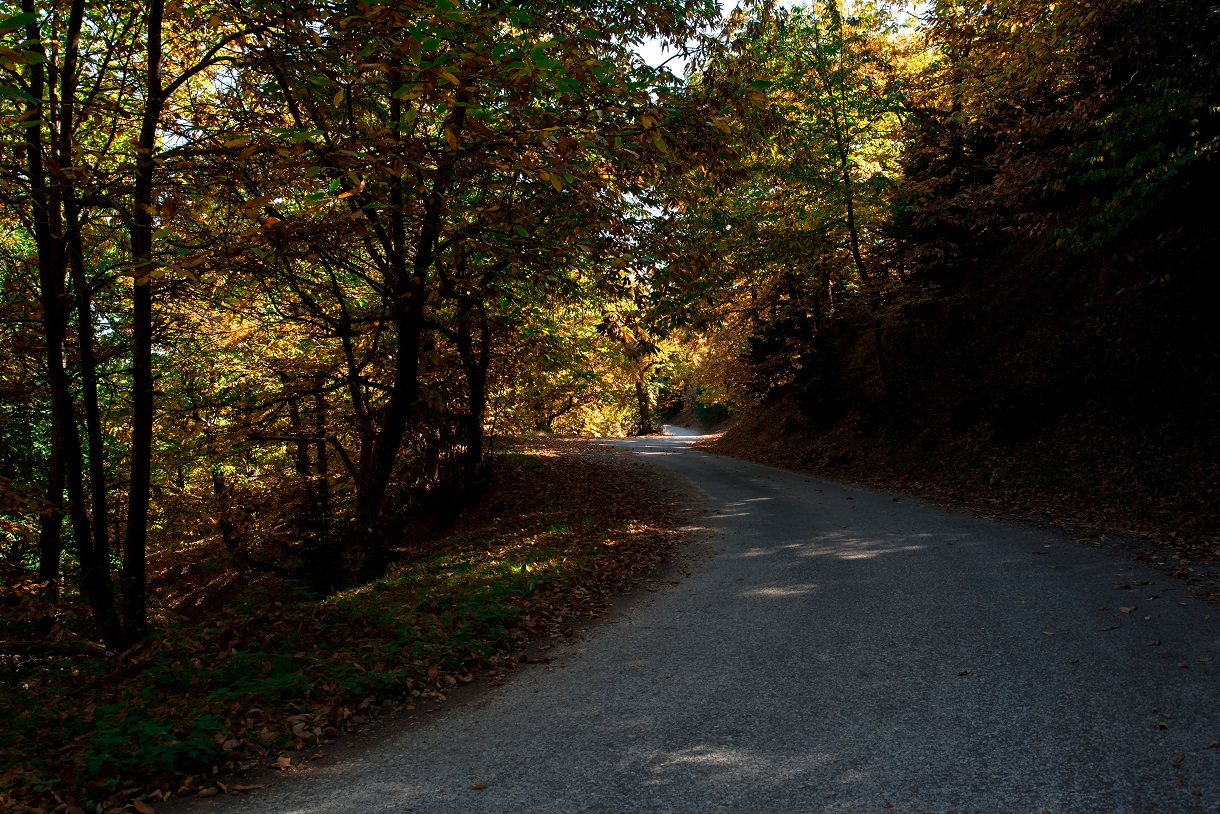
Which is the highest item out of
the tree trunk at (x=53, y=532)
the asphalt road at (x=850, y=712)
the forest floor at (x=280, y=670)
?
the tree trunk at (x=53, y=532)

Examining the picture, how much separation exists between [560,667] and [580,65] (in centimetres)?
450

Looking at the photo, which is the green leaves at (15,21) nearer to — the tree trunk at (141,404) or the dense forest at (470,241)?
the dense forest at (470,241)

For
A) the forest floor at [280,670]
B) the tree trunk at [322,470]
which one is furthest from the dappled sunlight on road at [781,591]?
the tree trunk at [322,470]

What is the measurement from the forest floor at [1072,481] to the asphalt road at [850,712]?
5.06ft

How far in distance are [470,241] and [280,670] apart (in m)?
3.74

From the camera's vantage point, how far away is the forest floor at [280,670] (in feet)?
12.2

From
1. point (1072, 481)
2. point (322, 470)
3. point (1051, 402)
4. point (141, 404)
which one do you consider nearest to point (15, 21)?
point (141, 404)

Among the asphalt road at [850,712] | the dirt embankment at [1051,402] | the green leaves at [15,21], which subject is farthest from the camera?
the dirt embankment at [1051,402]

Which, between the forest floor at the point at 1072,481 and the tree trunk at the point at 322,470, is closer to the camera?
the forest floor at the point at 1072,481

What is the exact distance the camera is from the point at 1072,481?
10.8 metres

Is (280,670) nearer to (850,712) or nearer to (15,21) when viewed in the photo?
(850,712)

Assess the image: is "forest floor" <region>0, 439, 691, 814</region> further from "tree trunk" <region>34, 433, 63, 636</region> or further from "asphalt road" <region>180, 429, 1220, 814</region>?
"tree trunk" <region>34, 433, 63, 636</region>

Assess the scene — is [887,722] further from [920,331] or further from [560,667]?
[920,331]

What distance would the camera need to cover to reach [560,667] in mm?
5387
